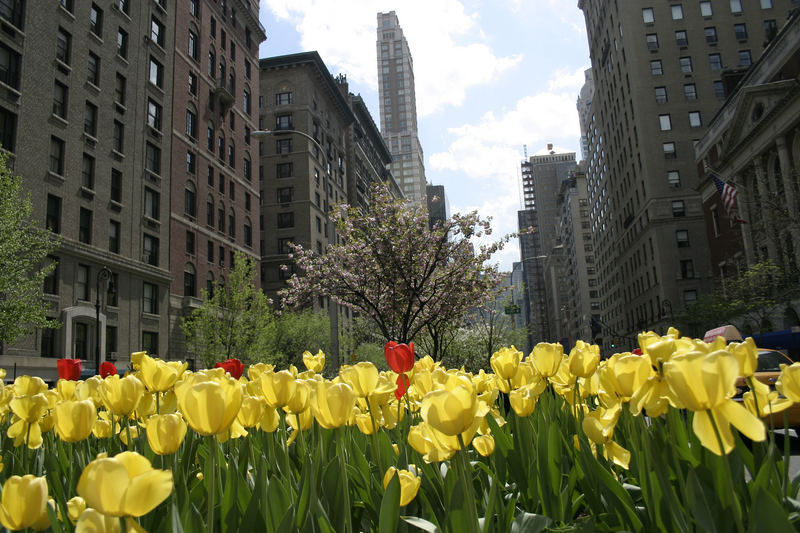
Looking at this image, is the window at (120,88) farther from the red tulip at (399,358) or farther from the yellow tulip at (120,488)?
the yellow tulip at (120,488)

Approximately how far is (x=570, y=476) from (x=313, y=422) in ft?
3.65

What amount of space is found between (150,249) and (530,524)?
133 feet

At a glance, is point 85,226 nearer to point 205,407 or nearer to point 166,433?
point 166,433

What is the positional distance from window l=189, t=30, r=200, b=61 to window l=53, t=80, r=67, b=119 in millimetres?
15303

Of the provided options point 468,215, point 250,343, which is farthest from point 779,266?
point 250,343

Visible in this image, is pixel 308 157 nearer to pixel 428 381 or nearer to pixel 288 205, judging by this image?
pixel 288 205

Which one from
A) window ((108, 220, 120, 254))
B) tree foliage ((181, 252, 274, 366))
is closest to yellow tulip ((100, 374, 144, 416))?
window ((108, 220, 120, 254))

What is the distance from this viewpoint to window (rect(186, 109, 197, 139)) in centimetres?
4475

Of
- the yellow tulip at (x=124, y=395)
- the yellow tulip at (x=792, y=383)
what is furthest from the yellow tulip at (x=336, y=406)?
the yellow tulip at (x=792, y=383)

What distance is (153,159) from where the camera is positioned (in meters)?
39.9

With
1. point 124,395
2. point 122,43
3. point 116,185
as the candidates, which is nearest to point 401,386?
point 124,395

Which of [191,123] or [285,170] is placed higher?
[285,170]

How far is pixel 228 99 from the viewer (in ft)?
164

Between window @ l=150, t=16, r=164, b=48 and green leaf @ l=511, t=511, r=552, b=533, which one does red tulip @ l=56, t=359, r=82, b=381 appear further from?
window @ l=150, t=16, r=164, b=48
